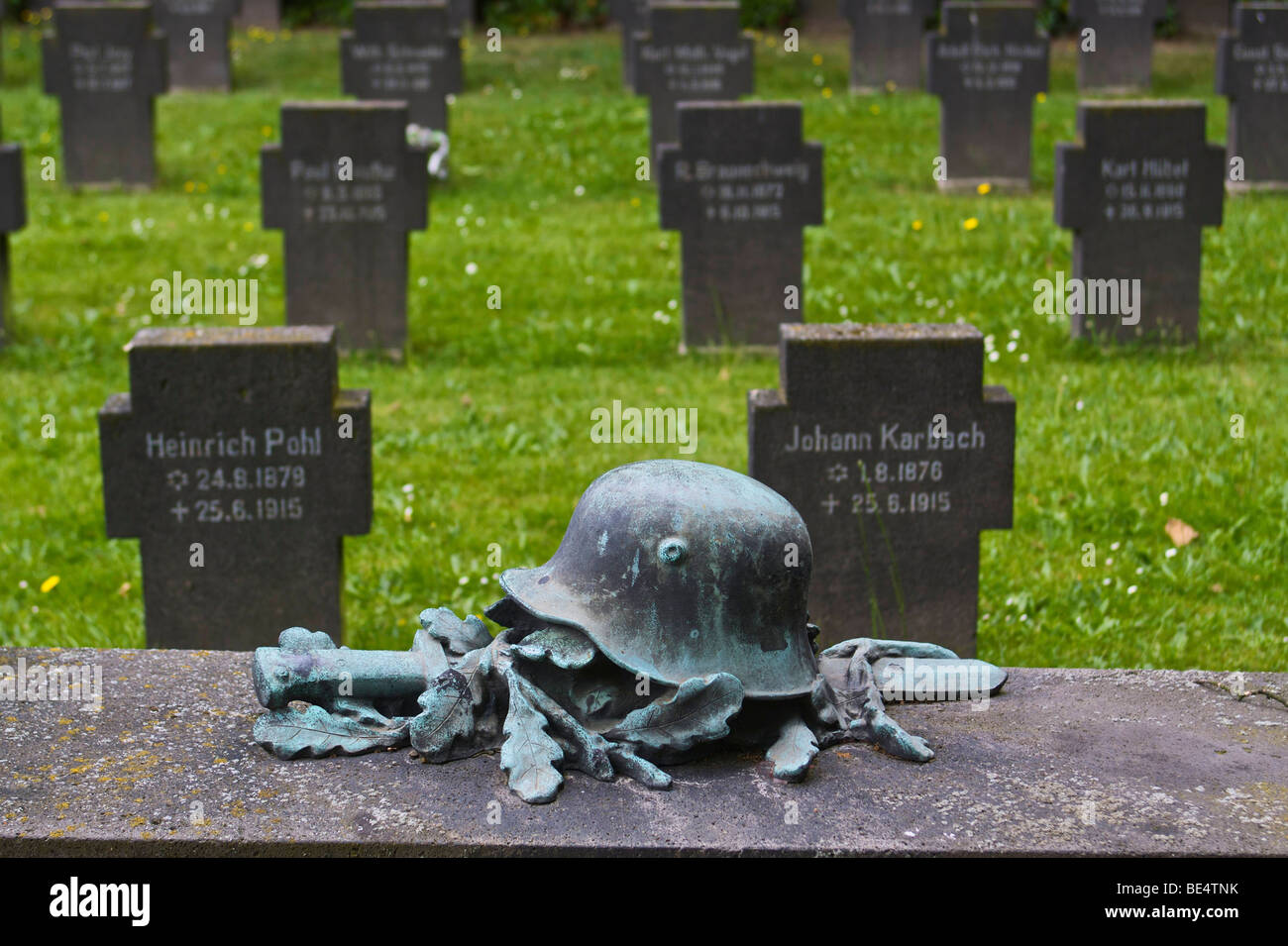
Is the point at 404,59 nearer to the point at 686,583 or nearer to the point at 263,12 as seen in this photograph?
the point at 263,12

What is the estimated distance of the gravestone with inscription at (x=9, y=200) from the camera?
31.0 ft

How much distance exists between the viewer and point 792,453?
5.75m

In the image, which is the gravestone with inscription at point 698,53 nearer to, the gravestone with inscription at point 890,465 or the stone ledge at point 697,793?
the gravestone with inscription at point 890,465

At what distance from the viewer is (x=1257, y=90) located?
507 inches

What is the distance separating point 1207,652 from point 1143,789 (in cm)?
261

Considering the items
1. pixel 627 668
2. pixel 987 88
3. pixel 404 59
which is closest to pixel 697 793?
pixel 627 668

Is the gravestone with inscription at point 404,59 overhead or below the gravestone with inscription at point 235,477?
overhead

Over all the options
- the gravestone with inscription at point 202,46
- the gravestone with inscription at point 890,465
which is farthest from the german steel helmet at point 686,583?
the gravestone with inscription at point 202,46

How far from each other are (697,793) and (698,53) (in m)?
11.6

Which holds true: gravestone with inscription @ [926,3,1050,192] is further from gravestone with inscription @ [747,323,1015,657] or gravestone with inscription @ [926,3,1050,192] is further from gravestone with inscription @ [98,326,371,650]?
gravestone with inscription @ [98,326,371,650]

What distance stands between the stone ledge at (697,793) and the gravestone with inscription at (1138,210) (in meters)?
5.96

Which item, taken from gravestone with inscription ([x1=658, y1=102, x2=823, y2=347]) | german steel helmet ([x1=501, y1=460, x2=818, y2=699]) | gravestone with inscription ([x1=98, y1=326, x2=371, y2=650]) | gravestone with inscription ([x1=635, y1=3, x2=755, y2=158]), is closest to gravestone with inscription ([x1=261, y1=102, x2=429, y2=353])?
gravestone with inscription ([x1=658, y1=102, x2=823, y2=347])
